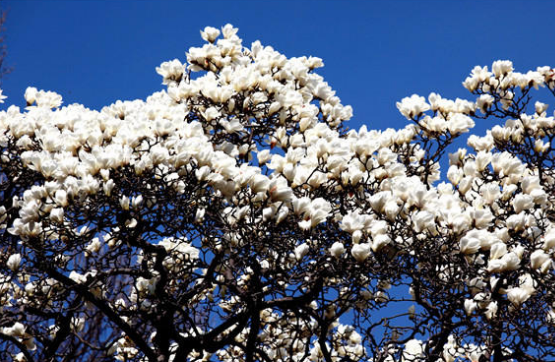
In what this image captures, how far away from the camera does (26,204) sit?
3891mm

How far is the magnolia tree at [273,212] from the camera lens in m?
3.82

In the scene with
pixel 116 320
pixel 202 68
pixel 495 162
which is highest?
pixel 202 68

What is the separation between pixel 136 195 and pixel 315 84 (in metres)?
2.17

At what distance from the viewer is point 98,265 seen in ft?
13.3

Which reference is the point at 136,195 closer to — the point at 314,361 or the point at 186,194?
the point at 186,194

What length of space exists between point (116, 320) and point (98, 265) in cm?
51

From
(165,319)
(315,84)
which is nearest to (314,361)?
(165,319)

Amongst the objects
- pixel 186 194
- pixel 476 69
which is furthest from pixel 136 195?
pixel 476 69

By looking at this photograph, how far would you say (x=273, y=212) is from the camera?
4004mm

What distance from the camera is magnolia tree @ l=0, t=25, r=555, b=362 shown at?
3.82 m

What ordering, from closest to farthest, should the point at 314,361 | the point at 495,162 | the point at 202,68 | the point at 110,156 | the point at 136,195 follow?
the point at 110,156, the point at 136,195, the point at 495,162, the point at 202,68, the point at 314,361

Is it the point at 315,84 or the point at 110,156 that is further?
the point at 315,84

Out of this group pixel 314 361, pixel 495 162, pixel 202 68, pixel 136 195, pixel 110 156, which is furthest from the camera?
pixel 314 361

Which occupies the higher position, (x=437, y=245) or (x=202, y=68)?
(x=202, y=68)
